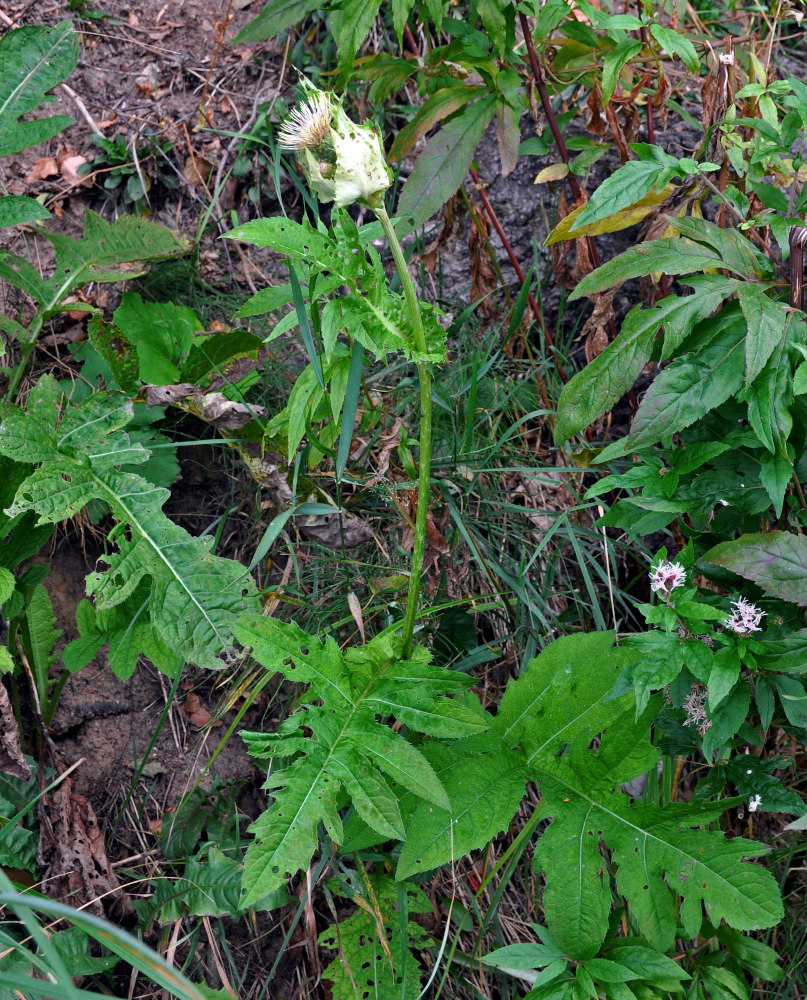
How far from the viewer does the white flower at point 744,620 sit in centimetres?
153

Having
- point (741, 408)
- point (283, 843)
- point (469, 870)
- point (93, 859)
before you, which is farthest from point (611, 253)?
point (93, 859)

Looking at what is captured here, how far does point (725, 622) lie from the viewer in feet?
5.05

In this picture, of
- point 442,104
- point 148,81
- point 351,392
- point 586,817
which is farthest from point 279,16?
point 586,817

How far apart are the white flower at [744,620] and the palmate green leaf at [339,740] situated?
52 centimetres

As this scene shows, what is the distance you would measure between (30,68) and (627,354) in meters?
1.94

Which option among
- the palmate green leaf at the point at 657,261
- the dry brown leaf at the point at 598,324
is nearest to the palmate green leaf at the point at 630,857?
the palmate green leaf at the point at 657,261

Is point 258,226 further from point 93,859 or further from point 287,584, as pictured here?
point 93,859

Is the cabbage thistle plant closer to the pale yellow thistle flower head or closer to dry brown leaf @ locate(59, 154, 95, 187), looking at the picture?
the pale yellow thistle flower head

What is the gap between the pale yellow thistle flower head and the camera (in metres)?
1.42

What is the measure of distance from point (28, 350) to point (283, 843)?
69.1 inches

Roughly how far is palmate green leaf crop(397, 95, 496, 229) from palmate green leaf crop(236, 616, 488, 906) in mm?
1166

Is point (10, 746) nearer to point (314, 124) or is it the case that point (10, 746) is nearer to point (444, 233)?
point (314, 124)

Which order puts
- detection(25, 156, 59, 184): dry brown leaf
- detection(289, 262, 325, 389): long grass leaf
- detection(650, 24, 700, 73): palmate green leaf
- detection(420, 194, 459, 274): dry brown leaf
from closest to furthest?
detection(289, 262, 325, 389): long grass leaf → detection(650, 24, 700, 73): palmate green leaf → detection(420, 194, 459, 274): dry brown leaf → detection(25, 156, 59, 184): dry brown leaf

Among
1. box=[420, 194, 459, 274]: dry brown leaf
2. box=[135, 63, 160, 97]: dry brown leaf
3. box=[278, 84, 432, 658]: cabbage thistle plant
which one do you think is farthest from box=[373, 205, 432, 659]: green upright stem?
box=[135, 63, 160, 97]: dry brown leaf
